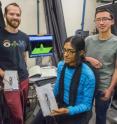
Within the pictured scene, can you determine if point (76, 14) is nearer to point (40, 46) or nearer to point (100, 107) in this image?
point (40, 46)

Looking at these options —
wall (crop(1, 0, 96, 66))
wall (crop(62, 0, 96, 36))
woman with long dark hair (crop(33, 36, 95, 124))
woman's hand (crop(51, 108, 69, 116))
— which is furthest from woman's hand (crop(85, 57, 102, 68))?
wall (crop(62, 0, 96, 36))

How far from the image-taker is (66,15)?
3967 mm

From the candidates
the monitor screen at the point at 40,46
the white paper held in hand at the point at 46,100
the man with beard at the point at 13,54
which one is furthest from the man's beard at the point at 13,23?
the white paper held in hand at the point at 46,100

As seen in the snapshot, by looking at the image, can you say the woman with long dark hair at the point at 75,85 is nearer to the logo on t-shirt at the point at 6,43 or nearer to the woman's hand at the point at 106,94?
the woman's hand at the point at 106,94

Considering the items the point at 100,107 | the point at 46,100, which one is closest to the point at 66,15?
the point at 100,107

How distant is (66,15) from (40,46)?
4.14ft

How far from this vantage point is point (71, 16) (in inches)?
159

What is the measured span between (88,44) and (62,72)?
0.48 meters

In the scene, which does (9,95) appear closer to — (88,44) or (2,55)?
→ (2,55)

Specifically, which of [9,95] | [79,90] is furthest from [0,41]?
[79,90]

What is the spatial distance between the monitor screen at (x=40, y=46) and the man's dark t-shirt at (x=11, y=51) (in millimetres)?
454

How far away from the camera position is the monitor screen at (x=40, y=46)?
278 centimetres

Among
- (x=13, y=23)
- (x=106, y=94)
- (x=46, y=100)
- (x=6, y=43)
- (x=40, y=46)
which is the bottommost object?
(x=106, y=94)

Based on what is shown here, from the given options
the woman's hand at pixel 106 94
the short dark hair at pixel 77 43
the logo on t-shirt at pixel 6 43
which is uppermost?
the short dark hair at pixel 77 43
